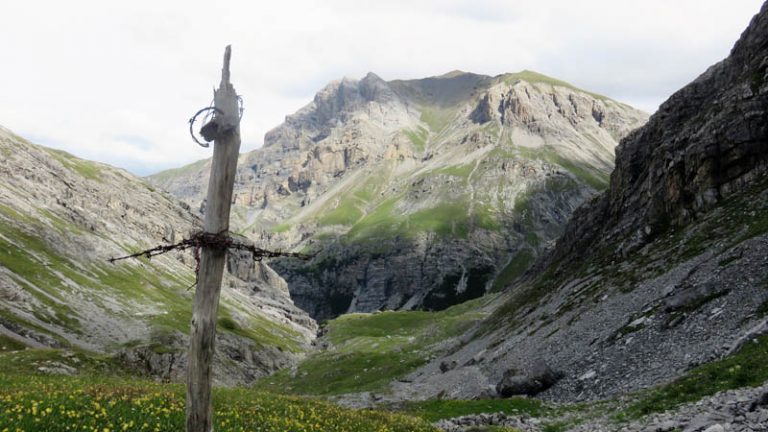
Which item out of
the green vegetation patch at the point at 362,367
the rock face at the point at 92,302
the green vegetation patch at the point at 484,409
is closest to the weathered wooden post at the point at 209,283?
the green vegetation patch at the point at 484,409

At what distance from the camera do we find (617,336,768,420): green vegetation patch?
2145cm

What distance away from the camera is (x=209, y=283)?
11.1 m

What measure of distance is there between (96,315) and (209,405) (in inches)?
5497

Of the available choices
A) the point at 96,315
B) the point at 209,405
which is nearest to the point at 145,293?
the point at 96,315

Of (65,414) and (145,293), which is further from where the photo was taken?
(145,293)

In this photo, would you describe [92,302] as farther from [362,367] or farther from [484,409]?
[484,409]

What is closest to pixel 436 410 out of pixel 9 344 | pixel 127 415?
pixel 127 415

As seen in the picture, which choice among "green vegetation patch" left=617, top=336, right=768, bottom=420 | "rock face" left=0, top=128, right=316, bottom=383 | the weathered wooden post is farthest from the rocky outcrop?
"rock face" left=0, top=128, right=316, bottom=383

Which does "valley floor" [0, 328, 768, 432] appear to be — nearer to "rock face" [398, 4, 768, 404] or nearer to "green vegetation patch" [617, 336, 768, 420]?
"green vegetation patch" [617, 336, 768, 420]

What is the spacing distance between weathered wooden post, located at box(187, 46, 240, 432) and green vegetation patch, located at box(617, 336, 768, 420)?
2068 cm

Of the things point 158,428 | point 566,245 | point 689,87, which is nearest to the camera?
point 158,428

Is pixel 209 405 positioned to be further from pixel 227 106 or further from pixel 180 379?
pixel 180 379

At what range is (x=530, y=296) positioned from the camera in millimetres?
93000

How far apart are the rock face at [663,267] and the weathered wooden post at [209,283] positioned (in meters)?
28.1
